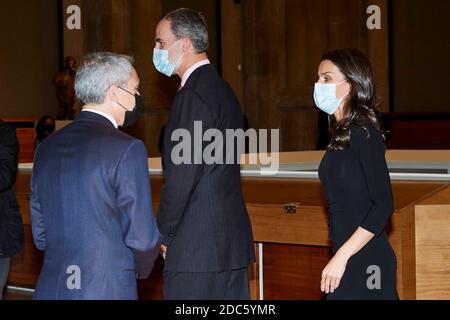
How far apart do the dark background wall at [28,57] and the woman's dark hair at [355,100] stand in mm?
12915

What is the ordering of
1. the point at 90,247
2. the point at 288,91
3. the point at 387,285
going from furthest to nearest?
the point at 288,91
the point at 387,285
the point at 90,247

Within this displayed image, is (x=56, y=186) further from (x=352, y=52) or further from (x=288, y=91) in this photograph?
(x=288, y=91)

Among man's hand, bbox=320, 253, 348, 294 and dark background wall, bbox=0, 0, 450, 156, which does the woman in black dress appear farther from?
dark background wall, bbox=0, 0, 450, 156

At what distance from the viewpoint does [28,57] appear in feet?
52.4

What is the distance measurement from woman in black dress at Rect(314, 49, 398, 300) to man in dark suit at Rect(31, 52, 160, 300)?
75 cm

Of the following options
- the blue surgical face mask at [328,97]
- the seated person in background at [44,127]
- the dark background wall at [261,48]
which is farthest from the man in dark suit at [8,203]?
the seated person in background at [44,127]

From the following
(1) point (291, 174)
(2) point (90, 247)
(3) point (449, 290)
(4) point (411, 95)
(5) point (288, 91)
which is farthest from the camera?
(4) point (411, 95)

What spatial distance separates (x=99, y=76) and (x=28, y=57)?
13330mm

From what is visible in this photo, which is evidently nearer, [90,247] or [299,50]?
[90,247]

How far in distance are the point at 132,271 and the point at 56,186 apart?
0.39 meters

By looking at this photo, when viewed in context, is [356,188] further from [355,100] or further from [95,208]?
[95,208]

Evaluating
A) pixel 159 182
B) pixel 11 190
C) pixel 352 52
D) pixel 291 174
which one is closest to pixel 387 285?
pixel 352 52

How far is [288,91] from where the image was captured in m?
17.0

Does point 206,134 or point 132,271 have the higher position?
point 206,134
